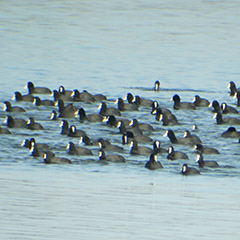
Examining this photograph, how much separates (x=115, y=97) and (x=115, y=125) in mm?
5935

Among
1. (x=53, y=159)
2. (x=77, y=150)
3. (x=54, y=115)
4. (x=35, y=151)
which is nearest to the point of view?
(x=53, y=159)

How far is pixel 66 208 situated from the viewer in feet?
57.2

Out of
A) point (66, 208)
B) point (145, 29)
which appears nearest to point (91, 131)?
point (66, 208)

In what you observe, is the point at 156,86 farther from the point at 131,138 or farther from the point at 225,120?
the point at 131,138

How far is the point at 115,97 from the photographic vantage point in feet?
116

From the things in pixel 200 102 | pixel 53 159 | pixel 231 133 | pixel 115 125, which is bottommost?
pixel 53 159

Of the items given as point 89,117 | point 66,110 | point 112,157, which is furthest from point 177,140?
point 66,110

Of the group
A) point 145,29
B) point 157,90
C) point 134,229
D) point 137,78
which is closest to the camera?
point 134,229

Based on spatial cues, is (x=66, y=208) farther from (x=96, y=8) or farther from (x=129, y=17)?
(x=96, y=8)

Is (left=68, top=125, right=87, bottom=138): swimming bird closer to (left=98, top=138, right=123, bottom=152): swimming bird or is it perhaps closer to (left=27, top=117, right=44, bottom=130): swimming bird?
(left=27, top=117, right=44, bottom=130): swimming bird

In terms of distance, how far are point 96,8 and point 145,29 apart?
15.5 meters

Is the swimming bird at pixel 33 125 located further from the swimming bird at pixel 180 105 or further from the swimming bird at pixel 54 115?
the swimming bird at pixel 180 105

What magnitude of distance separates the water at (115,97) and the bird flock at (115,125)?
25cm

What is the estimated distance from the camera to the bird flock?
2430 centimetres
